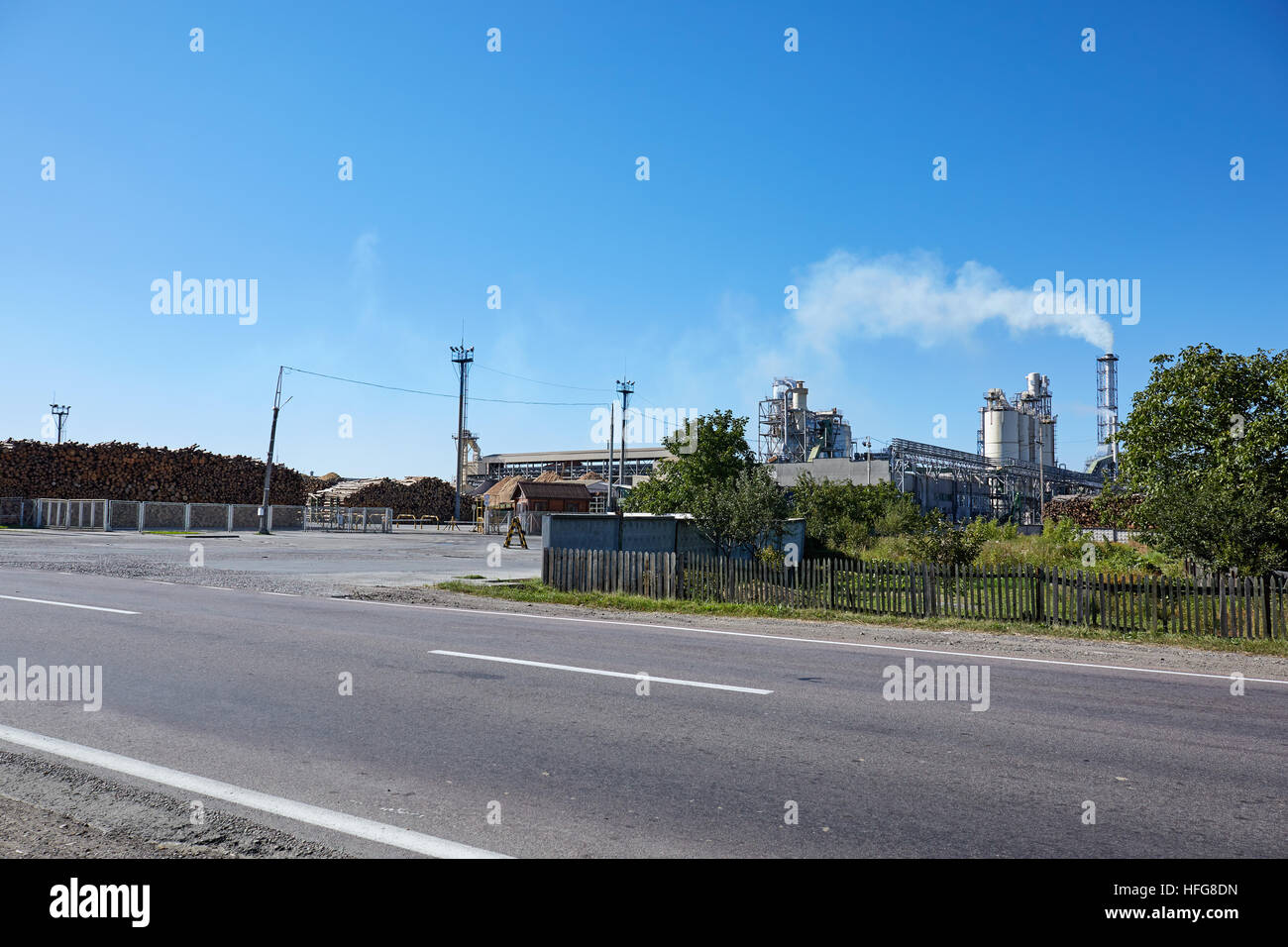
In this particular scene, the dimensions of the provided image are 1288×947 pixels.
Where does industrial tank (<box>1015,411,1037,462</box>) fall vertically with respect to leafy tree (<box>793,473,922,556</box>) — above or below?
above

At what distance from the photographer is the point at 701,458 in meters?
27.7

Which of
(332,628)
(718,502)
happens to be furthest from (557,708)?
(718,502)

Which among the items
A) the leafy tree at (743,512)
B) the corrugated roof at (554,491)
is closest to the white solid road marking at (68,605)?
the leafy tree at (743,512)

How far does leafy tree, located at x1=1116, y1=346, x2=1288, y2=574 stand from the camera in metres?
13.8

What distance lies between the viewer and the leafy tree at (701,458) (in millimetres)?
27531

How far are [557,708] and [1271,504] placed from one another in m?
14.1

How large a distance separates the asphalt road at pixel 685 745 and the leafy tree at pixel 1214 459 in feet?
19.6

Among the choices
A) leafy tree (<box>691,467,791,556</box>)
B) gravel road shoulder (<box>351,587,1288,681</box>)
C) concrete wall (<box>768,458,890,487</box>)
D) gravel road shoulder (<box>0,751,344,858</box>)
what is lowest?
gravel road shoulder (<box>351,587,1288,681</box>)

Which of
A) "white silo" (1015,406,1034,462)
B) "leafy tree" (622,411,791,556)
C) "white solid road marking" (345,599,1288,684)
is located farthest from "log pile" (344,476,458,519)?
"white solid road marking" (345,599,1288,684)

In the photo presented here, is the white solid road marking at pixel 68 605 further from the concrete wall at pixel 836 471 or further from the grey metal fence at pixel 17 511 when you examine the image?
the concrete wall at pixel 836 471

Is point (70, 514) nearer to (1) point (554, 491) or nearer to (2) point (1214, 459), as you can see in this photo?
(1) point (554, 491)

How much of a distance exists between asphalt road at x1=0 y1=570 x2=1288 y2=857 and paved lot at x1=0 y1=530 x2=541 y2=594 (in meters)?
9.79

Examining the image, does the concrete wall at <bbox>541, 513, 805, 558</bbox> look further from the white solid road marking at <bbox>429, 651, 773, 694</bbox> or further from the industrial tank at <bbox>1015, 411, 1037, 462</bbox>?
the industrial tank at <bbox>1015, 411, 1037, 462</bbox>

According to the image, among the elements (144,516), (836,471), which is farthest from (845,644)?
(836,471)
